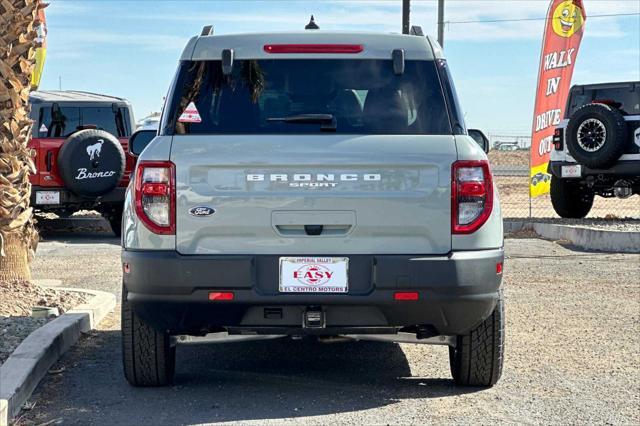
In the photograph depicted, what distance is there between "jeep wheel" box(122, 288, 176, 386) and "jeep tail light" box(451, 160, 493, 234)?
167 cm

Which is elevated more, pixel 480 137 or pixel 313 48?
pixel 313 48

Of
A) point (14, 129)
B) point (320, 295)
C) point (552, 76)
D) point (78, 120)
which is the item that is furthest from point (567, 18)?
point (320, 295)

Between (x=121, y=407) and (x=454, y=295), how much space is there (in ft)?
5.83

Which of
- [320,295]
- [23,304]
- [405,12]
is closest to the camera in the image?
[320,295]

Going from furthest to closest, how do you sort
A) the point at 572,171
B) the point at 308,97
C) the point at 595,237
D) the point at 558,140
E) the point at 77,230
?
the point at 558,140
the point at 77,230
the point at 572,171
the point at 595,237
the point at 308,97

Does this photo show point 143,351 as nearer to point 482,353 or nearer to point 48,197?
point 482,353

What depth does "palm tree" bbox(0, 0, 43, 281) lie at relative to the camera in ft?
28.3

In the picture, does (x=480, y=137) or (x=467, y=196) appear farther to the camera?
(x=480, y=137)

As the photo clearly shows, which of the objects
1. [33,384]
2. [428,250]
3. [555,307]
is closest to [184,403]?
[33,384]

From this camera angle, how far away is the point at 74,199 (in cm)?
1480

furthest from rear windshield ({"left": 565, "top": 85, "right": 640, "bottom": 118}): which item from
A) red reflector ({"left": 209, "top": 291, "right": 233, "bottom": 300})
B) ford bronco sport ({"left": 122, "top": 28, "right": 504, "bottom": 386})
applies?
red reflector ({"left": 209, "top": 291, "right": 233, "bottom": 300})

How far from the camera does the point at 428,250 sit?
5363mm

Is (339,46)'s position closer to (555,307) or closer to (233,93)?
(233,93)

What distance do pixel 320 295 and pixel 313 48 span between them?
1.32 meters
